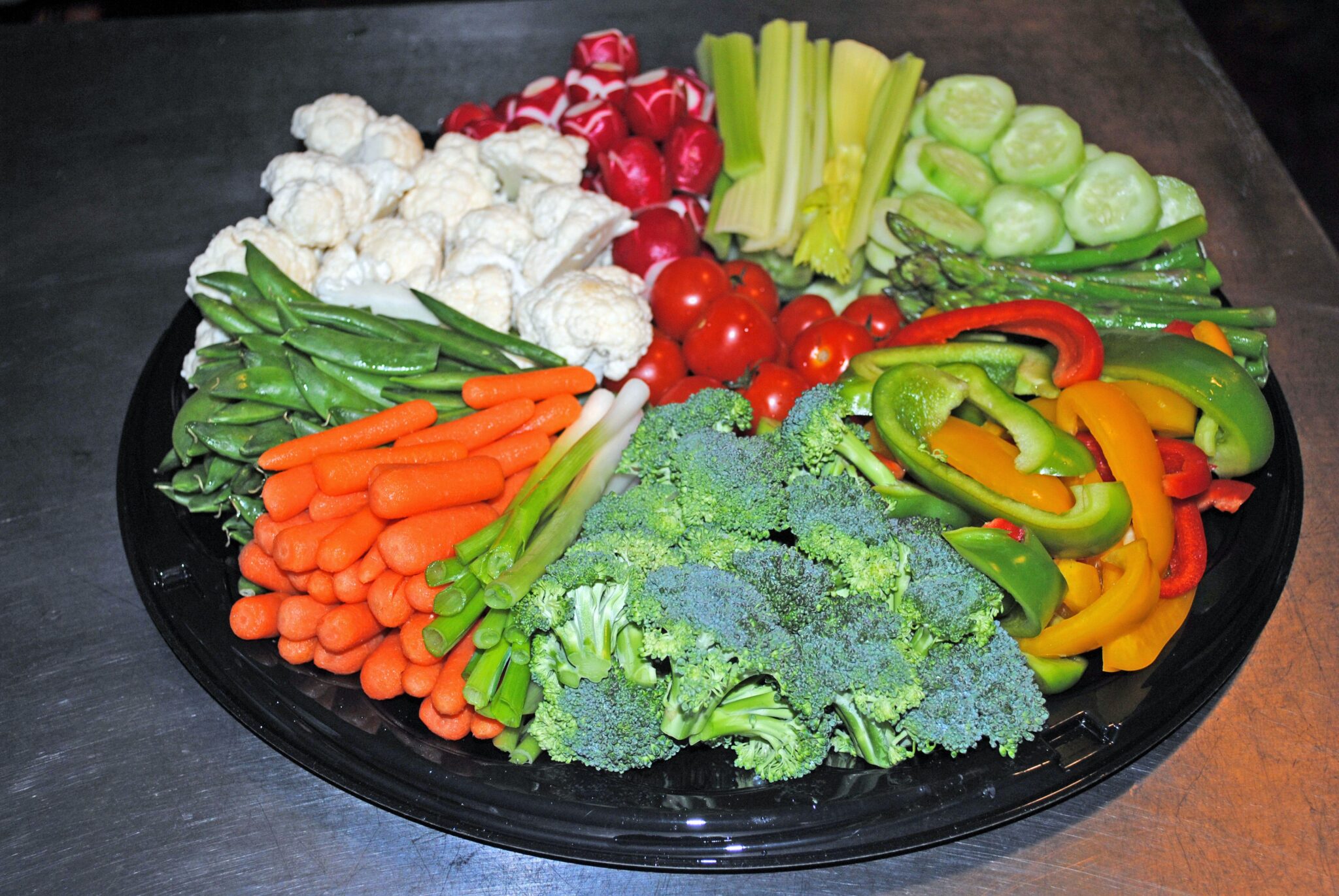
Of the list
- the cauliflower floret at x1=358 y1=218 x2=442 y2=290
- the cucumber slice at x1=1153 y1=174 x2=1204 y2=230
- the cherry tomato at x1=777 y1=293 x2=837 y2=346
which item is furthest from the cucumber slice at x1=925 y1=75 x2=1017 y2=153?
the cauliflower floret at x1=358 y1=218 x2=442 y2=290

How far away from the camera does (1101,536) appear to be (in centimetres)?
178

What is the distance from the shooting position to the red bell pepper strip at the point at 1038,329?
202cm

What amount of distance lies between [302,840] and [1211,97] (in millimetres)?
3726

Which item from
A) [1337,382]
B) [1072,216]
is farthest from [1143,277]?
[1337,382]

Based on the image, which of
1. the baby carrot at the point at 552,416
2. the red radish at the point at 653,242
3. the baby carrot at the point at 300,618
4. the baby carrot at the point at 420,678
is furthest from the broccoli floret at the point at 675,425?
the red radish at the point at 653,242

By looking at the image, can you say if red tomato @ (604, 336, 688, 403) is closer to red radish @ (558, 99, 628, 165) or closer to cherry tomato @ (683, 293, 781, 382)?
cherry tomato @ (683, 293, 781, 382)

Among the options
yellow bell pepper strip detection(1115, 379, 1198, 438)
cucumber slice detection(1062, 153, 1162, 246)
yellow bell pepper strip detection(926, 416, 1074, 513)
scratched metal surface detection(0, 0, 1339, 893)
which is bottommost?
scratched metal surface detection(0, 0, 1339, 893)

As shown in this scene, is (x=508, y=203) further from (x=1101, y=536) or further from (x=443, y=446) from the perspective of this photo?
(x=1101, y=536)

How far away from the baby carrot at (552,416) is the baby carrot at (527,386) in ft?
0.09

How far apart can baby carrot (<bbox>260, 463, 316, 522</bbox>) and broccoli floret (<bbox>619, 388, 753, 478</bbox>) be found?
2.13ft

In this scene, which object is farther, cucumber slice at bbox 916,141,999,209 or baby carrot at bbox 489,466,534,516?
cucumber slice at bbox 916,141,999,209

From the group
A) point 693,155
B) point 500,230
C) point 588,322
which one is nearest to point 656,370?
point 588,322

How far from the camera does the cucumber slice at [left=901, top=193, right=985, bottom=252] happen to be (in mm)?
2617

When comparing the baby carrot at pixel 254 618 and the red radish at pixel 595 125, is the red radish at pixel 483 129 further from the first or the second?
the baby carrot at pixel 254 618
